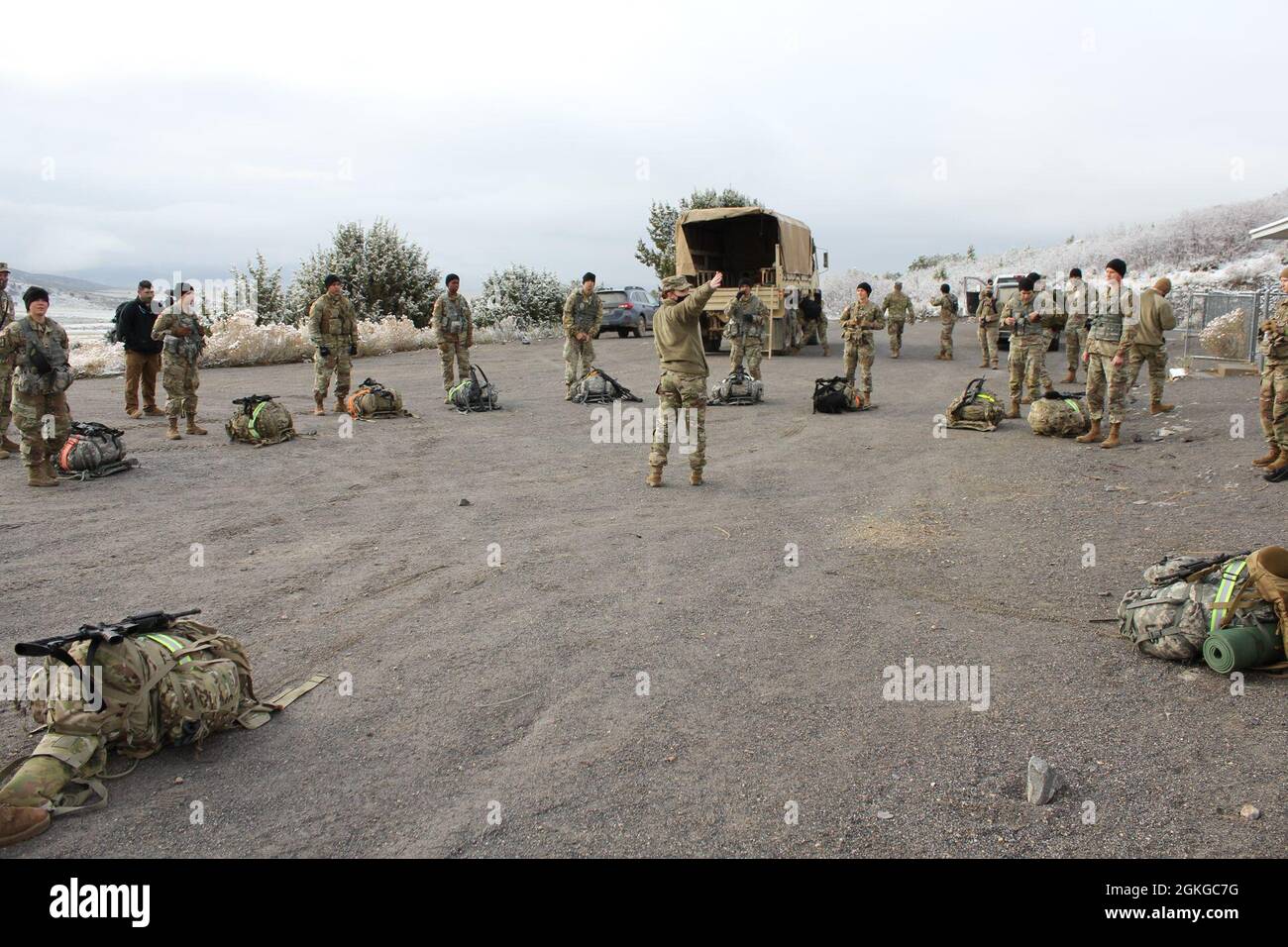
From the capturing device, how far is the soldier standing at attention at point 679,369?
30.8 feet

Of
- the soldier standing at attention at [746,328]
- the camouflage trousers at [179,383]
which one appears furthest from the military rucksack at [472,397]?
the soldier standing at attention at [746,328]

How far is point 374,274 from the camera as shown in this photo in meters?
31.3

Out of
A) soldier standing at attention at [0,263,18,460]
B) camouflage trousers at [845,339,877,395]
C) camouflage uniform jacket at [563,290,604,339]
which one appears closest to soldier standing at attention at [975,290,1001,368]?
camouflage trousers at [845,339,877,395]

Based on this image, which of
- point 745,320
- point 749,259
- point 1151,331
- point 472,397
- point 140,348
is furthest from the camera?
point 749,259

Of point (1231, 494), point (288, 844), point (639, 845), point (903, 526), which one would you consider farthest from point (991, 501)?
point (288, 844)

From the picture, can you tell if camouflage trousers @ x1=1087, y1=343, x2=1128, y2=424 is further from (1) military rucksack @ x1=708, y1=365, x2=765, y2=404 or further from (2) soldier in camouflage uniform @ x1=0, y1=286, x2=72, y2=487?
(2) soldier in camouflage uniform @ x1=0, y1=286, x2=72, y2=487

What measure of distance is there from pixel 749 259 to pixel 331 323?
47.8 feet

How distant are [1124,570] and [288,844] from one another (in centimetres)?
560

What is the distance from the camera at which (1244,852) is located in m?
3.19

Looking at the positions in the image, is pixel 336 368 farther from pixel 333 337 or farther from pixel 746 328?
pixel 746 328

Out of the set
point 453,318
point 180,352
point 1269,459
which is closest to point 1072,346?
point 1269,459

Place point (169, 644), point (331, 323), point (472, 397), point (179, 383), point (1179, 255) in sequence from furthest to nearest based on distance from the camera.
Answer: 1. point (1179, 255)
2. point (472, 397)
3. point (331, 323)
4. point (179, 383)
5. point (169, 644)
